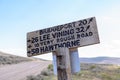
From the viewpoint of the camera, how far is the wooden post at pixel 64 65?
538cm

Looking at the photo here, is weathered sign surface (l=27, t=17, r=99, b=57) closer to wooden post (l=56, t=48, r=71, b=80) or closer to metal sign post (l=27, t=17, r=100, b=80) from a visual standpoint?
metal sign post (l=27, t=17, r=100, b=80)

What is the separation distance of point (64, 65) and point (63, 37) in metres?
0.59

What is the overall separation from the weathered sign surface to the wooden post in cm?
21

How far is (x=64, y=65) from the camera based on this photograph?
5406 millimetres

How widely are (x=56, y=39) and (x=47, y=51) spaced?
306 mm

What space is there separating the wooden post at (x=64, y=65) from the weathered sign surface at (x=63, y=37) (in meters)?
0.21

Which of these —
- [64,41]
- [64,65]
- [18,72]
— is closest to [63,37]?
[64,41]

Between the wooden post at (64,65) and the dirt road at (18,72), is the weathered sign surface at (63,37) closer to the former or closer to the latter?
the wooden post at (64,65)

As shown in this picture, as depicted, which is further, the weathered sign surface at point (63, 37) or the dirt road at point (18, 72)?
the dirt road at point (18, 72)

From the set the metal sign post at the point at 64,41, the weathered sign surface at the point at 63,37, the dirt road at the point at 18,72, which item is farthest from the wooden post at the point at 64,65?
the dirt road at the point at 18,72

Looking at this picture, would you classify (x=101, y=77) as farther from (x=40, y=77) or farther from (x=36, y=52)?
(x=36, y=52)

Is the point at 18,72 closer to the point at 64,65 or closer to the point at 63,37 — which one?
the point at 63,37

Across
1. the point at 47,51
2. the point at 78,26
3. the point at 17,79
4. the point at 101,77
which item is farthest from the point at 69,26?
the point at 17,79

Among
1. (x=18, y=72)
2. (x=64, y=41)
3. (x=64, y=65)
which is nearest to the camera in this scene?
(x=64, y=65)
